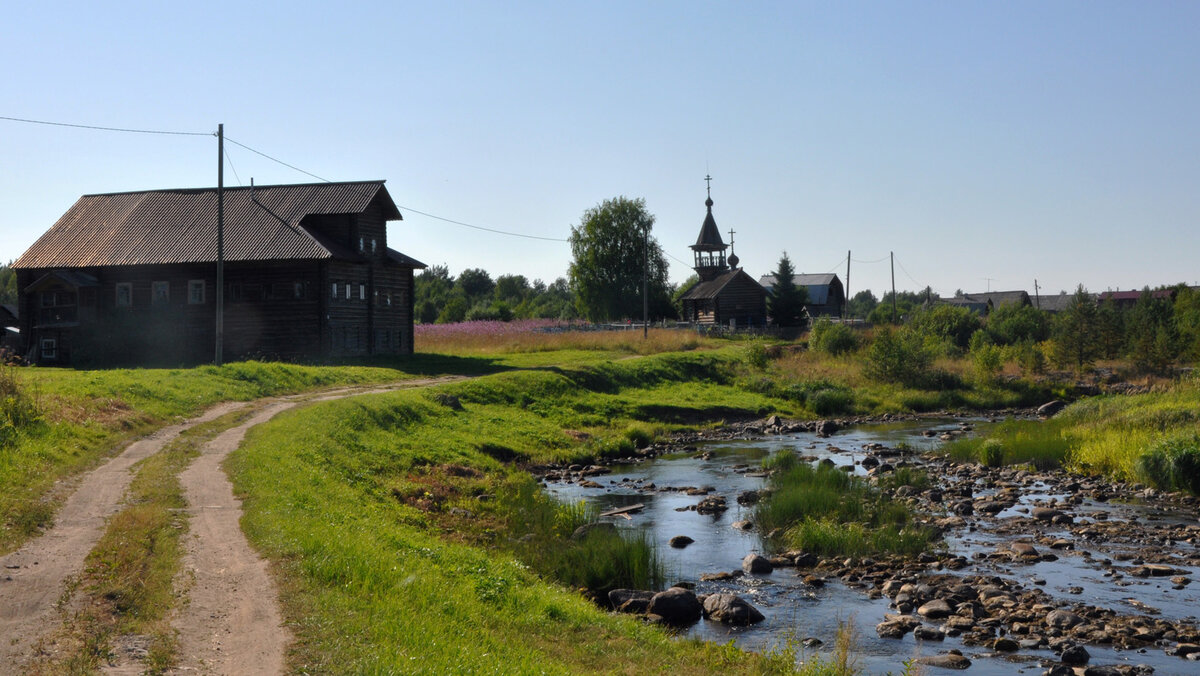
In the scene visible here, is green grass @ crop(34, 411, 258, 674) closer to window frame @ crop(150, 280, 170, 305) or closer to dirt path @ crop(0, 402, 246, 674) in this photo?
dirt path @ crop(0, 402, 246, 674)

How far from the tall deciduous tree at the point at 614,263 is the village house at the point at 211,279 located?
177 feet

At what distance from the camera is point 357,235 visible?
51.9 meters

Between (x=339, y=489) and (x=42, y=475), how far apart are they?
16.6 feet

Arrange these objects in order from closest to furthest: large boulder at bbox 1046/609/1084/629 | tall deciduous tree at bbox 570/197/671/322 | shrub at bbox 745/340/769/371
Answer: large boulder at bbox 1046/609/1084/629, shrub at bbox 745/340/769/371, tall deciduous tree at bbox 570/197/671/322

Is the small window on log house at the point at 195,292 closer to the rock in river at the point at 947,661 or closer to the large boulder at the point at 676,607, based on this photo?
the large boulder at the point at 676,607

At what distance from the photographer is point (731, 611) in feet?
48.4

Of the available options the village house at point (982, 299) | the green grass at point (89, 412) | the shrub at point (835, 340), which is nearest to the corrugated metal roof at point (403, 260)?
the green grass at point (89, 412)

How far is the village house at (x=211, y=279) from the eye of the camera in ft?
161

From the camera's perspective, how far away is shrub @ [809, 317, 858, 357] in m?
63.7

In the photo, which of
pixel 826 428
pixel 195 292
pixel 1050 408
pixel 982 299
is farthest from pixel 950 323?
pixel 982 299

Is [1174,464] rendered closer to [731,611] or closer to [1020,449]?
[1020,449]

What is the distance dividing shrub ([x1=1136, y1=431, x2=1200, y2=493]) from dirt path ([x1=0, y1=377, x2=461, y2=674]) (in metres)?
21.8

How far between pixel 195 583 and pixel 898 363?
48.9 metres

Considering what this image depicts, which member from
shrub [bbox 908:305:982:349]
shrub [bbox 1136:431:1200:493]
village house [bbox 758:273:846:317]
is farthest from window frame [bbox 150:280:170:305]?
village house [bbox 758:273:846:317]
